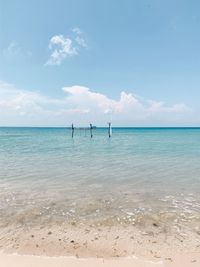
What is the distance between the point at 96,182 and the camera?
1202cm

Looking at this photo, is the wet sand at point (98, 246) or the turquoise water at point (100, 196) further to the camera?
the turquoise water at point (100, 196)

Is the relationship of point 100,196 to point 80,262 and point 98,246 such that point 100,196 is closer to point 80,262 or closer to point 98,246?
point 98,246

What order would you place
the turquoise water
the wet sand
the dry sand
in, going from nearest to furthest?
1. the dry sand
2. the wet sand
3. the turquoise water

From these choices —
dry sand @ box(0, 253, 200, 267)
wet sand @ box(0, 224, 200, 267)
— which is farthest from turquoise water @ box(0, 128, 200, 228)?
dry sand @ box(0, 253, 200, 267)

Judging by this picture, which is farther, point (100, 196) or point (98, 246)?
point (100, 196)

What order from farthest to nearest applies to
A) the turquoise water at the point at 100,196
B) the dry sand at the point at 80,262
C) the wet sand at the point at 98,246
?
the turquoise water at the point at 100,196 < the wet sand at the point at 98,246 < the dry sand at the point at 80,262

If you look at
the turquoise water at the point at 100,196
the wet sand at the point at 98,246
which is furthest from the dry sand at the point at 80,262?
the turquoise water at the point at 100,196

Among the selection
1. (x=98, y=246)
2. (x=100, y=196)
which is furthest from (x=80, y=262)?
(x=100, y=196)

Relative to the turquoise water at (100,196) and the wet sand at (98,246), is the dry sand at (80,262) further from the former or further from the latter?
the turquoise water at (100,196)

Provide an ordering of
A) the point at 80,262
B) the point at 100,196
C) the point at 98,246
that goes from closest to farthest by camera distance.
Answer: the point at 80,262 → the point at 98,246 → the point at 100,196

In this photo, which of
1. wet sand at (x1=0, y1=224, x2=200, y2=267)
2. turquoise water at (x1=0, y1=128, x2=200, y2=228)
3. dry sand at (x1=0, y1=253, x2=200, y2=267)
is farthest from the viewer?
turquoise water at (x1=0, y1=128, x2=200, y2=228)

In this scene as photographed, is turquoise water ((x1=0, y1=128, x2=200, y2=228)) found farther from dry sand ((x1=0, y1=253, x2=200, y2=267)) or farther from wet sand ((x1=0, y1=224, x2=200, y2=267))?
dry sand ((x1=0, y1=253, x2=200, y2=267))

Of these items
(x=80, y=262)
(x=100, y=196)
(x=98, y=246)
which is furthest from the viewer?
(x=100, y=196)

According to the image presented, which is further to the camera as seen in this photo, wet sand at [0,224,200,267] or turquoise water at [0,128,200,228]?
turquoise water at [0,128,200,228]
